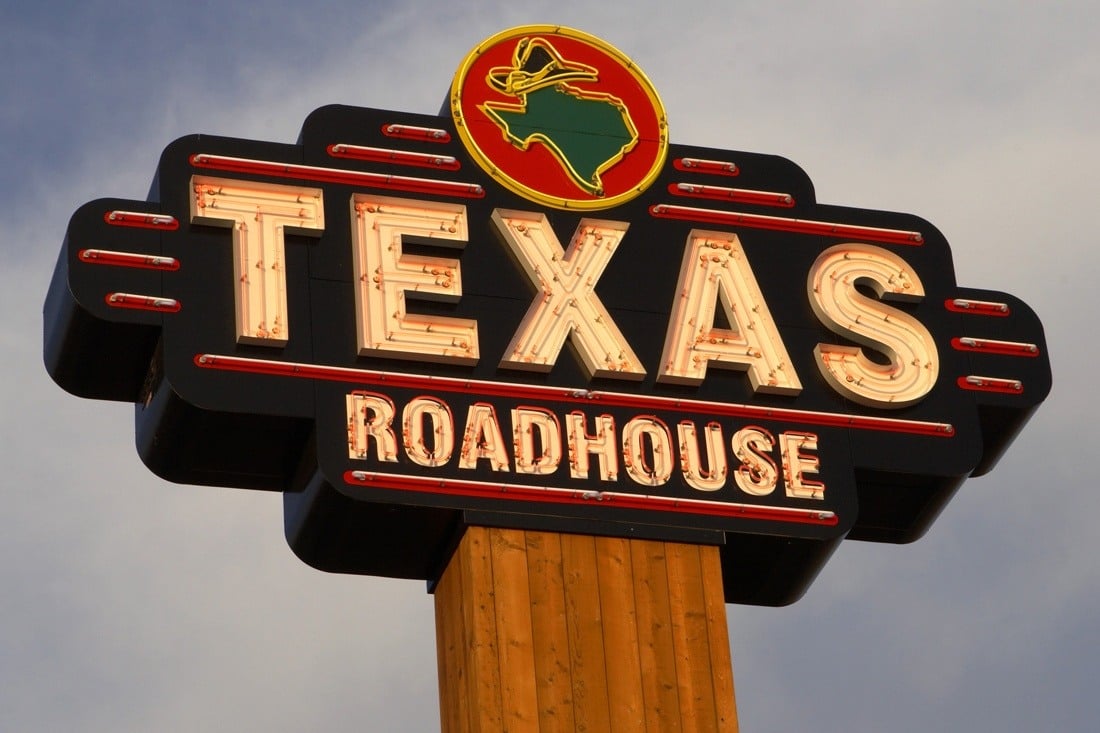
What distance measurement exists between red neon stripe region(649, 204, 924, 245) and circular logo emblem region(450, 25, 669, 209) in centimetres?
36

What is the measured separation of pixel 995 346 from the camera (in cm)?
2728

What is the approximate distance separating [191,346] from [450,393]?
210 centimetres

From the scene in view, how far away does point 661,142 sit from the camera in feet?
90.5

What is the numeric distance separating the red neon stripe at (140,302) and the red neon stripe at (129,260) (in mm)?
287

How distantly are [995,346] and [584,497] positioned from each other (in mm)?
4291

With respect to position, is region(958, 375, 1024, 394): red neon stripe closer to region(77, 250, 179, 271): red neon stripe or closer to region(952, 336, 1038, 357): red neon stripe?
region(952, 336, 1038, 357): red neon stripe

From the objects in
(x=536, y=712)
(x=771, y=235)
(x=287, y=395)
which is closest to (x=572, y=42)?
(x=771, y=235)

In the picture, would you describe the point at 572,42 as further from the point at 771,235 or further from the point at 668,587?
the point at 668,587

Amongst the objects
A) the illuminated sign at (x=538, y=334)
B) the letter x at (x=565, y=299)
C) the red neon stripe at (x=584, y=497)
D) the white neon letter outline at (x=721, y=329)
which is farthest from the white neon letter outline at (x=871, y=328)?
the letter x at (x=565, y=299)

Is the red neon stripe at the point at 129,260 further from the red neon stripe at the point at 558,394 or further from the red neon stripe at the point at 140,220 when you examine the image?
the red neon stripe at the point at 558,394

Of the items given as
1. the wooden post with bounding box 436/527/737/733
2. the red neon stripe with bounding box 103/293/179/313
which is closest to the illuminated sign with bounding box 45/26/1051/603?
the red neon stripe with bounding box 103/293/179/313

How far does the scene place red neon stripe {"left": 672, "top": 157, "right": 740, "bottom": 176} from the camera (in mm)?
27547

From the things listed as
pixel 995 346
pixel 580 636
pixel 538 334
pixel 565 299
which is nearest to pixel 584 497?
pixel 580 636

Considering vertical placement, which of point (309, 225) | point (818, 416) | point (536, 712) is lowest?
point (536, 712)
